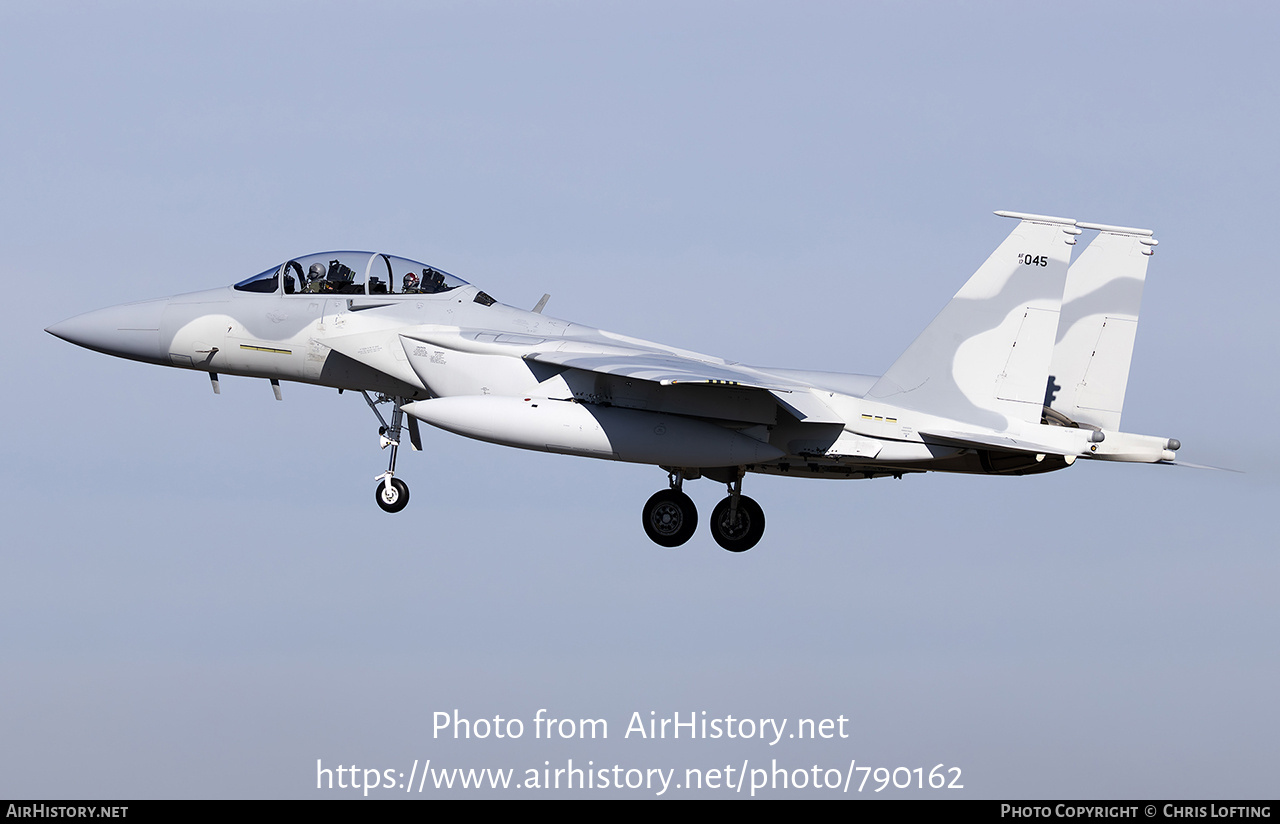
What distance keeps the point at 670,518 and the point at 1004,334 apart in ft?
16.2

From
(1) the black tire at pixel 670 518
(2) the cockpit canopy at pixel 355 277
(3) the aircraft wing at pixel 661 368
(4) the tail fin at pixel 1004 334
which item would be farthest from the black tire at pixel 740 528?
(2) the cockpit canopy at pixel 355 277

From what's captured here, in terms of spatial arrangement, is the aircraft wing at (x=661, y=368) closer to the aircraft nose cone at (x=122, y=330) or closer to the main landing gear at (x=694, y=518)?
the main landing gear at (x=694, y=518)

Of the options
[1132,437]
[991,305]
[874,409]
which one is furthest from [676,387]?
[1132,437]

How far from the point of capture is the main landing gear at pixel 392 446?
67.3 ft

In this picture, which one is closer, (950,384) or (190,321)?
(950,384)

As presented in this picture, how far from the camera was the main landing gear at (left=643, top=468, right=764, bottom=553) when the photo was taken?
65.8 ft

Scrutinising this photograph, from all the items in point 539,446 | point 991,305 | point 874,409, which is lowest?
point 539,446

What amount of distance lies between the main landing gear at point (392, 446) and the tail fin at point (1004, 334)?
6.87 metres

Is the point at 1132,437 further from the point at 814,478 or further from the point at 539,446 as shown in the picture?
the point at 539,446

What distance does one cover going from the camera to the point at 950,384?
1850 cm

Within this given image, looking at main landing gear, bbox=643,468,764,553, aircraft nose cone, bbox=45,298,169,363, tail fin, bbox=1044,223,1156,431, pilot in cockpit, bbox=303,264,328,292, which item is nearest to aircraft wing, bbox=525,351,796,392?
main landing gear, bbox=643,468,764,553

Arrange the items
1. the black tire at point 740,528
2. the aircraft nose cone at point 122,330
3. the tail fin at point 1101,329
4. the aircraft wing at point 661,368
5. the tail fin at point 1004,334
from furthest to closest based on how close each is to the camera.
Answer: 1. the aircraft nose cone at point 122,330
2. the black tire at point 740,528
3. the tail fin at point 1101,329
4. the tail fin at point 1004,334
5. the aircraft wing at point 661,368

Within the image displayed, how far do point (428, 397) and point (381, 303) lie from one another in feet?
4.97

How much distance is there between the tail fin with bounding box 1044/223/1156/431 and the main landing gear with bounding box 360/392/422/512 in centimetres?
867
